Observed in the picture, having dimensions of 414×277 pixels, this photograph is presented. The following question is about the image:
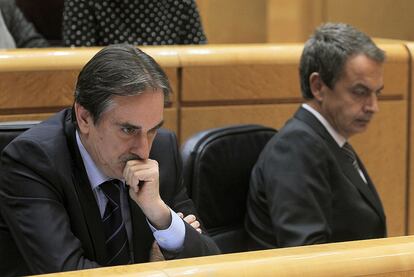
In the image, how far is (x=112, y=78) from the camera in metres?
0.92

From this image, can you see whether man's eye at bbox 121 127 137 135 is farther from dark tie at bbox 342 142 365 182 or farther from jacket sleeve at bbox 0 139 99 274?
dark tie at bbox 342 142 365 182

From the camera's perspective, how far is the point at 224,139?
48.8 inches

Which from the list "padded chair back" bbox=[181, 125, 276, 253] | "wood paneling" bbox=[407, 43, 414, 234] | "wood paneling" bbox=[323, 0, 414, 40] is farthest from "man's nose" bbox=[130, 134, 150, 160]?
"wood paneling" bbox=[323, 0, 414, 40]

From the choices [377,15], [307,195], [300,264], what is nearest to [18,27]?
[307,195]

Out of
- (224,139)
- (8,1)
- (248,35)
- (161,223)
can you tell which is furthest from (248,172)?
(248,35)

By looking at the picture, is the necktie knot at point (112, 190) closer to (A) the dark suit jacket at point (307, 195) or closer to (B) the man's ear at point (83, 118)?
(B) the man's ear at point (83, 118)

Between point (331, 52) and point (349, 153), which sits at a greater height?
point (331, 52)

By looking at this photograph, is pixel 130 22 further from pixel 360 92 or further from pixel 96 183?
pixel 96 183

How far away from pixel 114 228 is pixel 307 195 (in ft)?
1.07

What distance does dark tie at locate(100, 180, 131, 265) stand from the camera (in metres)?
0.97

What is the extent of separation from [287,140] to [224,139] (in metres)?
0.09

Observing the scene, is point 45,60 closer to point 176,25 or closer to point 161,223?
point 176,25

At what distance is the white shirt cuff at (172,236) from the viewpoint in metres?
0.96

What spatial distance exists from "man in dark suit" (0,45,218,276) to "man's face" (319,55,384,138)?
0.41m
